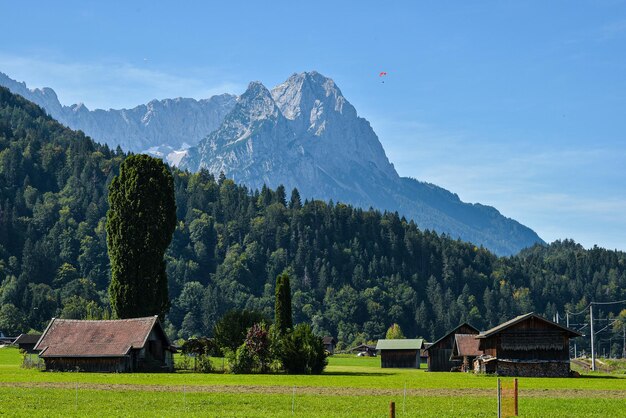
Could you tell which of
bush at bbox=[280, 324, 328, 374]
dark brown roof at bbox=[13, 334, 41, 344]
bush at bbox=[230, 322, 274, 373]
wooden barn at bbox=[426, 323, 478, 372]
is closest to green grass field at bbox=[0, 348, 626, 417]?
bush at bbox=[280, 324, 328, 374]

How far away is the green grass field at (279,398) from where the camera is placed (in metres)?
44.8

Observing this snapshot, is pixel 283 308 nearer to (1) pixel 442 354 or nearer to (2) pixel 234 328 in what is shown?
(2) pixel 234 328

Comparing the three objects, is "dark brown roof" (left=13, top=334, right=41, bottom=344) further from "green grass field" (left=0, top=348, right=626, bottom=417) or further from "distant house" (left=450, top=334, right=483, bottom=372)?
"green grass field" (left=0, top=348, right=626, bottom=417)

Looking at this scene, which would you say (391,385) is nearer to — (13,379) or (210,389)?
(210,389)

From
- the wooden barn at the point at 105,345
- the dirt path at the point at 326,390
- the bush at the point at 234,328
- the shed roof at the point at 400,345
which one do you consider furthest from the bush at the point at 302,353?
the shed roof at the point at 400,345

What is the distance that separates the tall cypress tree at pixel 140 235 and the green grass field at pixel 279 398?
1953 centimetres

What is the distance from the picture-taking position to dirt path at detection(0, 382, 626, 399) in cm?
5884

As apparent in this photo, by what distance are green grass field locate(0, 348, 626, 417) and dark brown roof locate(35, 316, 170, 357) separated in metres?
11.9

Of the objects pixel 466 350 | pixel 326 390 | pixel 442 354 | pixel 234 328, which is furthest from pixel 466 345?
pixel 326 390

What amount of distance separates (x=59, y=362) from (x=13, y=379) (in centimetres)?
1711

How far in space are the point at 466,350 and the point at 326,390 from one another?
2032 inches

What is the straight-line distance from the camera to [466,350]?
110250 mm

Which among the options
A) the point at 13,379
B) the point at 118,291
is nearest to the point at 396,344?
the point at 118,291

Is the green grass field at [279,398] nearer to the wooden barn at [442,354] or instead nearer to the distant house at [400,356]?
the wooden barn at [442,354]
